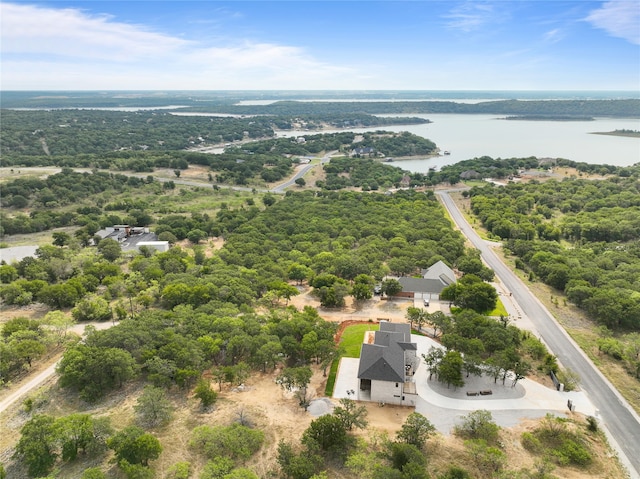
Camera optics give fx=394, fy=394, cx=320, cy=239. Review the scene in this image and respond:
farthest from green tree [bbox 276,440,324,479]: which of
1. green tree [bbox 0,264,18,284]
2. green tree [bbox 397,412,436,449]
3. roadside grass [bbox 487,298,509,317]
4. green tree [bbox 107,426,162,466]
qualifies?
green tree [bbox 0,264,18,284]

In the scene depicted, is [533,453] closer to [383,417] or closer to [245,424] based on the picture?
[383,417]

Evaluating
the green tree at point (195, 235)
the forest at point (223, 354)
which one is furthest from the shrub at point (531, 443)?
the green tree at point (195, 235)

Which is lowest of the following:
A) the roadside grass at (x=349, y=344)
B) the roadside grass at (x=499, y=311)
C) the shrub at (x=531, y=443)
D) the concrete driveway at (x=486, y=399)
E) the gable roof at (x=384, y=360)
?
the roadside grass at (x=499, y=311)

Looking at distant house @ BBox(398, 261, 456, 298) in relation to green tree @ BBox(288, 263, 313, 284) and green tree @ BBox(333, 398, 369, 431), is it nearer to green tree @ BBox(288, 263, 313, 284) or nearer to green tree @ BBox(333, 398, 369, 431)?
green tree @ BBox(288, 263, 313, 284)

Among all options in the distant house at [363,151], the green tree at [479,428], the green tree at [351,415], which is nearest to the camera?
the green tree at [479,428]

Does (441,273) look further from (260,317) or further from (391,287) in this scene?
(260,317)

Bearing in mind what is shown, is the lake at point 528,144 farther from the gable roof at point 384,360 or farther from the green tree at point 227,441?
the green tree at point 227,441

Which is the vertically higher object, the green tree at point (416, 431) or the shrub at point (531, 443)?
the green tree at point (416, 431)
